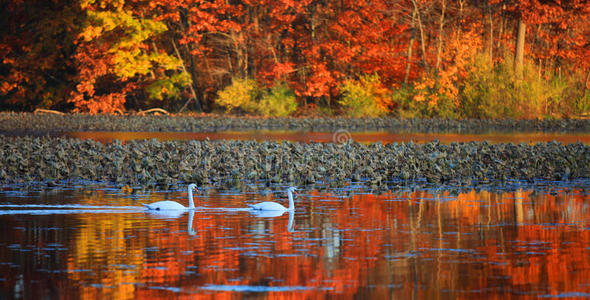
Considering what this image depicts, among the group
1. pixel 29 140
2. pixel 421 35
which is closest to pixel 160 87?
pixel 421 35

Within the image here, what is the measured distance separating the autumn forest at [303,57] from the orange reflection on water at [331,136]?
28.8 feet

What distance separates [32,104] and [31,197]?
42329 millimetres

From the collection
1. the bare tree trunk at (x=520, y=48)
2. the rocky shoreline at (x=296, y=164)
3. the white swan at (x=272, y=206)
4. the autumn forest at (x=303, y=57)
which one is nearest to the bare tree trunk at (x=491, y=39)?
the autumn forest at (x=303, y=57)

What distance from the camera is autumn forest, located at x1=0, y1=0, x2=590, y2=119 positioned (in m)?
46.8

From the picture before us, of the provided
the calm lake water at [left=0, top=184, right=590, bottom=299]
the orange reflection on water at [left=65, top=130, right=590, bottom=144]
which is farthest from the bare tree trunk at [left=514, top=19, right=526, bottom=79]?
the calm lake water at [left=0, top=184, right=590, bottom=299]

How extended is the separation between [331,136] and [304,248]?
25521mm

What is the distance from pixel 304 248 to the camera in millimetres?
12195

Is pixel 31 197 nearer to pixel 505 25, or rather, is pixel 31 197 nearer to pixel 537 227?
pixel 537 227

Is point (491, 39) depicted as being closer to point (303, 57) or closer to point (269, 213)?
point (303, 57)

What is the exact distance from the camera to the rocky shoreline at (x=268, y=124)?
4153cm

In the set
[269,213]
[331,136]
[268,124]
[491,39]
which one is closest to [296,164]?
[269,213]

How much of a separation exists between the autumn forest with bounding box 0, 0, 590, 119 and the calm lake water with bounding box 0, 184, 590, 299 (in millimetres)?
29270

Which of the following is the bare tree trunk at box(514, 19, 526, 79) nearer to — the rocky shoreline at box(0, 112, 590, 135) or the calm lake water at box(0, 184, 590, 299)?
the rocky shoreline at box(0, 112, 590, 135)

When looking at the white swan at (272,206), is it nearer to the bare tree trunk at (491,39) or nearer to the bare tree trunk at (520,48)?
the bare tree trunk at (491,39)
